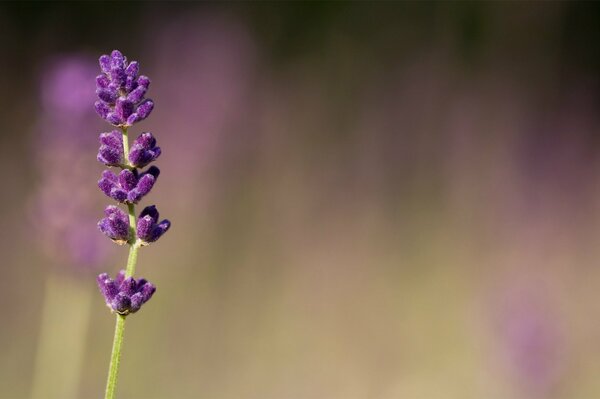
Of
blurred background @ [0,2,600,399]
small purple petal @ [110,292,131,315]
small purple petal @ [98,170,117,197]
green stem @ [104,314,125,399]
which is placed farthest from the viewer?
blurred background @ [0,2,600,399]

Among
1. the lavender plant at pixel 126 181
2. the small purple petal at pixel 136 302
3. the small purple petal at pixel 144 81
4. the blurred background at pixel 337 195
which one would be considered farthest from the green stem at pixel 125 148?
the blurred background at pixel 337 195

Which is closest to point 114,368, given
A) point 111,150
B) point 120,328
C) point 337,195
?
point 120,328

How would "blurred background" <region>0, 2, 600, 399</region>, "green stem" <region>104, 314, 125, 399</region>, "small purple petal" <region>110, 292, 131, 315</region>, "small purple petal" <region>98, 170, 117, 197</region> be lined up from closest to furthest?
"green stem" <region>104, 314, 125, 399</region> < "small purple petal" <region>110, 292, 131, 315</region> < "small purple petal" <region>98, 170, 117, 197</region> < "blurred background" <region>0, 2, 600, 399</region>

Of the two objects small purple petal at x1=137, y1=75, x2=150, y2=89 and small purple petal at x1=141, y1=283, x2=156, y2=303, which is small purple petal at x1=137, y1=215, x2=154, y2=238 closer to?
small purple petal at x1=141, y1=283, x2=156, y2=303

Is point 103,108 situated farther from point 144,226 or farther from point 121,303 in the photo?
point 121,303

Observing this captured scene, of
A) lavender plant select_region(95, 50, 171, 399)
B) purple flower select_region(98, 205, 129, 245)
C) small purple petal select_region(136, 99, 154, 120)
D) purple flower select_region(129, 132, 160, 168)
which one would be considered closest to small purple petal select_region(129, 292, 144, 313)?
lavender plant select_region(95, 50, 171, 399)

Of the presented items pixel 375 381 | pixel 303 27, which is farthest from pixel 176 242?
pixel 303 27

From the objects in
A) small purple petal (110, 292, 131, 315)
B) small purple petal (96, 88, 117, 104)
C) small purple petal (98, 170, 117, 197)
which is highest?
small purple petal (96, 88, 117, 104)

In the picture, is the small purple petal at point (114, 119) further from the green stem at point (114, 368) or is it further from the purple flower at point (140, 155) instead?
the green stem at point (114, 368)
